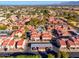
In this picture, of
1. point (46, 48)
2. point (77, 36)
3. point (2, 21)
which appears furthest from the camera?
point (2, 21)

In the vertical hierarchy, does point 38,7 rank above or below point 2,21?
above

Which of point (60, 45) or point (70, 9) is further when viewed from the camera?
point (70, 9)

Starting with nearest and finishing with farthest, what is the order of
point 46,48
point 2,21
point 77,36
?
point 46,48
point 77,36
point 2,21

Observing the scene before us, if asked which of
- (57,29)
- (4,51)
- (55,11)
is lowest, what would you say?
(4,51)

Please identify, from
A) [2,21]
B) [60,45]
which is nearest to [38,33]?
[60,45]

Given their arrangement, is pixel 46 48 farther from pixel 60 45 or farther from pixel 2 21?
pixel 2 21

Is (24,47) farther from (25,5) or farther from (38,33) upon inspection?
(25,5)

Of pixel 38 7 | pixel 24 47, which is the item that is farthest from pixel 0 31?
pixel 38 7
